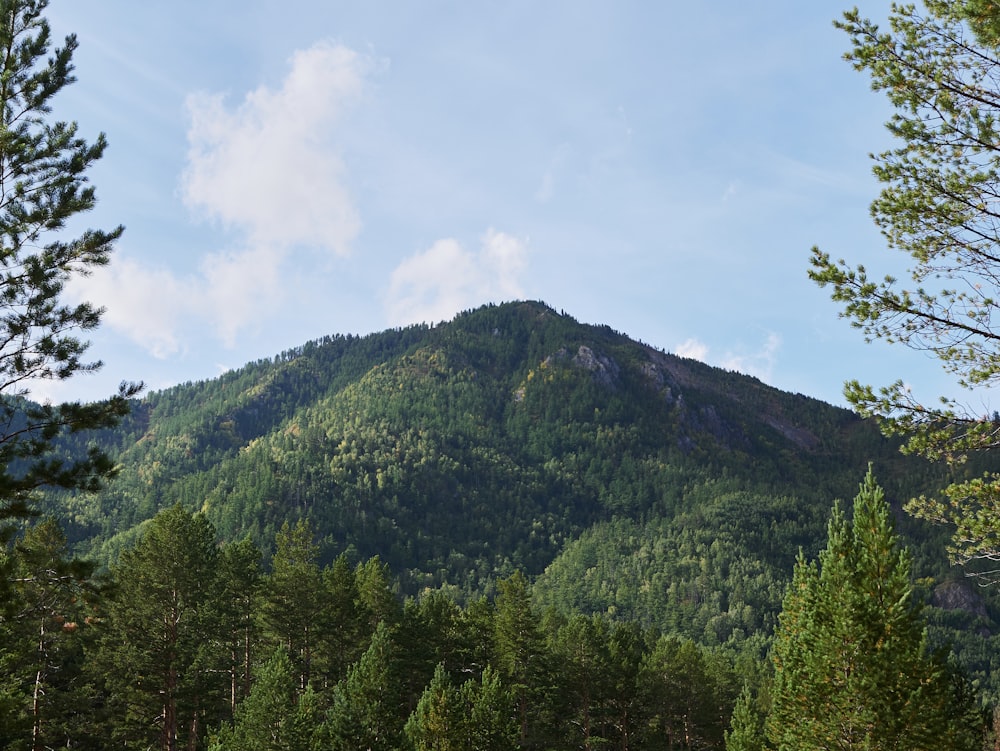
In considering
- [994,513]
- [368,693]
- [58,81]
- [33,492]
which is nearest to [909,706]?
[994,513]

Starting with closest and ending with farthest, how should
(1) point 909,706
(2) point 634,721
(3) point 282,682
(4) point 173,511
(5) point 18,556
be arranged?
1. (5) point 18,556
2. (1) point 909,706
3. (3) point 282,682
4. (4) point 173,511
5. (2) point 634,721

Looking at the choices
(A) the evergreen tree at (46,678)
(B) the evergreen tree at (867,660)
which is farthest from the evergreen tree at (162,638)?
(B) the evergreen tree at (867,660)

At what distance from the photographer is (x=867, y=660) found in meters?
20.3

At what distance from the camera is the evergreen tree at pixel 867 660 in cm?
1995

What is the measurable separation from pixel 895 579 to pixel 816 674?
11.3ft

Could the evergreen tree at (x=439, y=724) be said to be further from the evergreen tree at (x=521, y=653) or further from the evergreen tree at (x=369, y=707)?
the evergreen tree at (x=521, y=653)

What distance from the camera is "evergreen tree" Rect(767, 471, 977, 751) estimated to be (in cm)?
1995

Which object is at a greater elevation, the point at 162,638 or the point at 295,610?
the point at 295,610

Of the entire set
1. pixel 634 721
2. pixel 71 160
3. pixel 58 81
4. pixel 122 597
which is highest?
pixel 58 81

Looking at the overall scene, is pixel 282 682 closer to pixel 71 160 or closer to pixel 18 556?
pixel 18 556

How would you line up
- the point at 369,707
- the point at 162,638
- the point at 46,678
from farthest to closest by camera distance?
the point at 46,678 < the point at 162,638 < the point at 369,707

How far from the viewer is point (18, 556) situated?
50.3 feet

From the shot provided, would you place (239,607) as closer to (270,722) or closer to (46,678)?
(46,678)

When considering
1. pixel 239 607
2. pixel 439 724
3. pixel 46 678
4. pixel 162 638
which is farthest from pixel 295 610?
pixel 439 724
